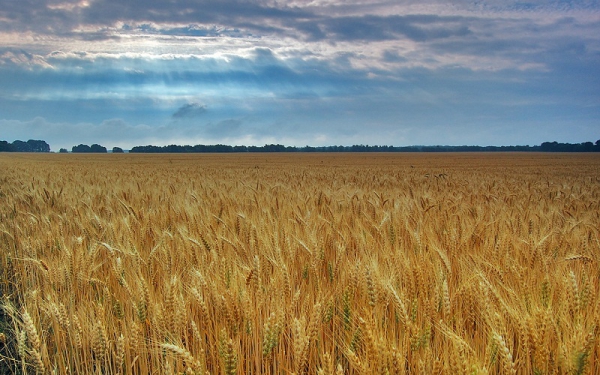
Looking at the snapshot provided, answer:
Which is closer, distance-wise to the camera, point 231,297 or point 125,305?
point 231,297

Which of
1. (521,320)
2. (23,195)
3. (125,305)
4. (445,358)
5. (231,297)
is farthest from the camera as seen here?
(23,195)

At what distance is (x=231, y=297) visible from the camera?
2102 millimetres

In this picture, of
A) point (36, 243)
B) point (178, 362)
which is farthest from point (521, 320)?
point (36, 243)

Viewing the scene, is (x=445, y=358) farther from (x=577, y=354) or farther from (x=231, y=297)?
(x=231, y=297)

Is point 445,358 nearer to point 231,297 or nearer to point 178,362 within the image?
point 231,297

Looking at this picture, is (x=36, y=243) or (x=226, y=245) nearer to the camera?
(x=226, y=245)

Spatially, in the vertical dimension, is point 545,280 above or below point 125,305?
above

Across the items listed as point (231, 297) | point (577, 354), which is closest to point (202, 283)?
point (231, 297)

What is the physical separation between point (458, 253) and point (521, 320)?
1502 millimetres

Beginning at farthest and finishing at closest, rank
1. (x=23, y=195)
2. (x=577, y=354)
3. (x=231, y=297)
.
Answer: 1. (x=23, y=195)
2. (x=231, y=297)
3. (x=577, y=354)

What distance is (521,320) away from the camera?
186cm

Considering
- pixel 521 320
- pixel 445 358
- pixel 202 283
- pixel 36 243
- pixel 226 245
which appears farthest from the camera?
pixel 36 243

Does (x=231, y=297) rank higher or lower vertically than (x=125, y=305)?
higher

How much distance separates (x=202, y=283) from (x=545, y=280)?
1.89m
